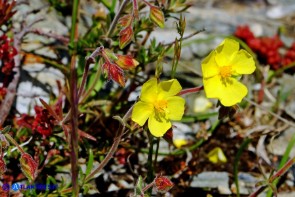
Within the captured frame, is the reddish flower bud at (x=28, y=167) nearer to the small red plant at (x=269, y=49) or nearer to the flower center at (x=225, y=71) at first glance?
the flower center at (x=225, y=71)

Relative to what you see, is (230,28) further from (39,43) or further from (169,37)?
(39,43)

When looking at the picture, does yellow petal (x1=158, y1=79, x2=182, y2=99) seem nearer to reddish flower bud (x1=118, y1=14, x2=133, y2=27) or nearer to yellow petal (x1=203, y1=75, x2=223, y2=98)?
yellow petal (x1=203, y1=75, x2=223, y2=98)

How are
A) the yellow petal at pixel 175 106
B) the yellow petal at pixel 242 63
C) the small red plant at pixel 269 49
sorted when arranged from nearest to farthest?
the yellow petal at pixel 175 106 < the yellow petal at pixel 242 63 < the small red plant at pixel 269 49

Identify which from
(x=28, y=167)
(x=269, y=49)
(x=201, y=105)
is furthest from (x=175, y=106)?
(x=269, y=49)

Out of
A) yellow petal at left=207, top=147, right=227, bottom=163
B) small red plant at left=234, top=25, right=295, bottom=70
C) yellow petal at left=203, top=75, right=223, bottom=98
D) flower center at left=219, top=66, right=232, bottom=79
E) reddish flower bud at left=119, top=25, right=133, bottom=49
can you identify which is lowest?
yellow petal at left=207, top=147, right=227, bottom=163

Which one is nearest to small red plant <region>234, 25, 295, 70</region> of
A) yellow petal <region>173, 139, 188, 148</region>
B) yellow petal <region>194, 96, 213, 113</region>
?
yellow petal <region>194, 96, 213, 113</region>

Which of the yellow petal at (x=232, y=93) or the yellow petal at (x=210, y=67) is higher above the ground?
the yellow petal at (x=210, y=67)

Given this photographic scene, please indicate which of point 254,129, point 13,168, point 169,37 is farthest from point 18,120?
point 169,37

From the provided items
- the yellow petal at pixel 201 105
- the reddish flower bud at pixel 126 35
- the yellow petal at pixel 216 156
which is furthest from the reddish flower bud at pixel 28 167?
the yellow petal at pixel 201 105

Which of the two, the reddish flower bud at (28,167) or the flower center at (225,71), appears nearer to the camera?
the reddish flower bud at (28,167)
